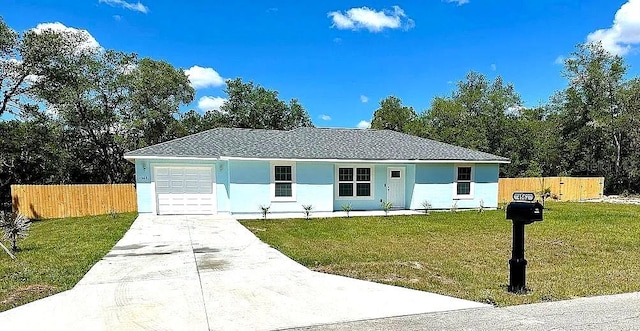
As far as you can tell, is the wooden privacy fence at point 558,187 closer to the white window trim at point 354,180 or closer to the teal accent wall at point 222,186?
the white window trim at point 354,180

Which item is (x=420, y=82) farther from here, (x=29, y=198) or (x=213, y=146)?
(x=29, y=198)

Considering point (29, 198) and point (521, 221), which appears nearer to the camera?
point (521, 221)

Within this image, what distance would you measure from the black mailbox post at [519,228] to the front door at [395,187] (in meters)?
11.4

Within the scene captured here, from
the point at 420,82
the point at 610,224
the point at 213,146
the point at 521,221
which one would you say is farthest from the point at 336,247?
the point at 420,82

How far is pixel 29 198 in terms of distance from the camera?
15734mm

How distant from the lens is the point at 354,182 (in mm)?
16219

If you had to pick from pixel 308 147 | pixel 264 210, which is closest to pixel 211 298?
pixel 264 210

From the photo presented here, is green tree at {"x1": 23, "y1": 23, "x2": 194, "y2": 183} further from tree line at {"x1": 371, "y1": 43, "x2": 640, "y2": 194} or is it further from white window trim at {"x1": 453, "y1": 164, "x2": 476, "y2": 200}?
tree line at {"x1": 371, "y1": 43, "x2": 640, "y2": 194}

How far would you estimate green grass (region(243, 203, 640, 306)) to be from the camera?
5.54 metres

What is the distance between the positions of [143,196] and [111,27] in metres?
10.8

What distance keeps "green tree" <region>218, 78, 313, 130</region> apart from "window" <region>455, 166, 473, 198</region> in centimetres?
1994

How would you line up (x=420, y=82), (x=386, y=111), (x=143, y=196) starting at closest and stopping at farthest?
(x=143, y=196)
(x=420, y=82)
(x=386, y=111)

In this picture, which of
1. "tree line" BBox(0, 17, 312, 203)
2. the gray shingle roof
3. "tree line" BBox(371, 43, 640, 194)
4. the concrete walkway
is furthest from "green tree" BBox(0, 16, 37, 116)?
"tree line" BBox(371, 43, 640, 194)

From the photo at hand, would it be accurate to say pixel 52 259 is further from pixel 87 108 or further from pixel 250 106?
pixel 250 106
